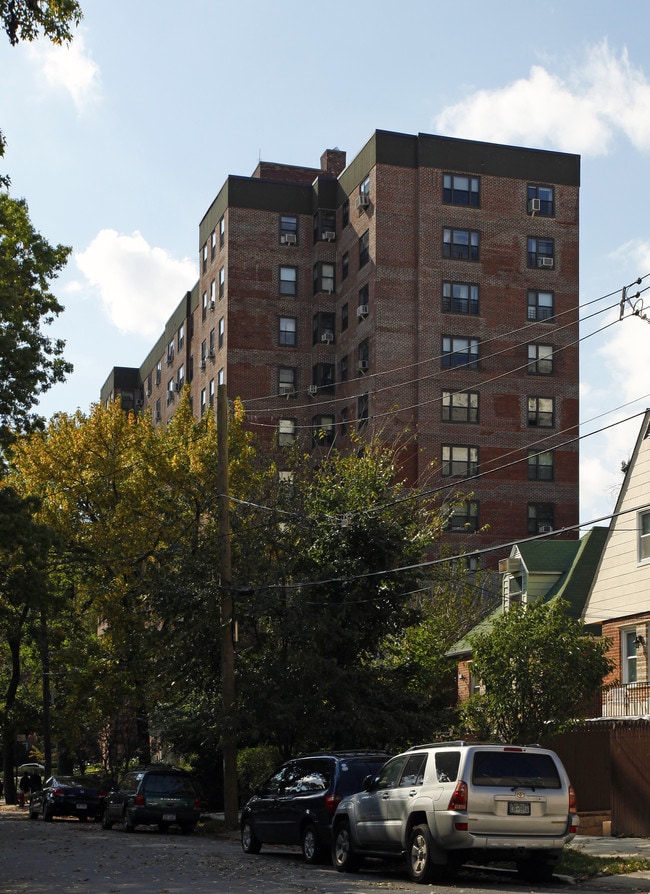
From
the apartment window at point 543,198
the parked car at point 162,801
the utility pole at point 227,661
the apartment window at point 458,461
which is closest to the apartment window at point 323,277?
the apartment window at point 543,198

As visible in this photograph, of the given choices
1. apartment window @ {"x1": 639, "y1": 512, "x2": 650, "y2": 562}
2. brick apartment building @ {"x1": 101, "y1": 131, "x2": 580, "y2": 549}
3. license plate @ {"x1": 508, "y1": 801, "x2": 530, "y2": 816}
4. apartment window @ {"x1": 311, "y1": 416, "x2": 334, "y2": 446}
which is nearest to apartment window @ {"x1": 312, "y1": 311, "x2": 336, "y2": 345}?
brick apartment building @ {"x1": 101, "y1": 131, "x2": 580, "y2": 549}

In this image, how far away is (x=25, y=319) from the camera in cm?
3362

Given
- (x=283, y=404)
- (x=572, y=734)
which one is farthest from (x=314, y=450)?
(x=572, y=734)

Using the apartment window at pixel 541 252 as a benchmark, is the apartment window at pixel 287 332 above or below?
below

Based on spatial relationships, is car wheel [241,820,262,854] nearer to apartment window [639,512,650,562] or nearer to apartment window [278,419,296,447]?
apartment window [639,512,650,562]

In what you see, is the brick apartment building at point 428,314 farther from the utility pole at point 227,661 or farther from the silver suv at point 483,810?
the silver suv at point 483,810

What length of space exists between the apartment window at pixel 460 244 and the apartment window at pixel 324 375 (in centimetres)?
925

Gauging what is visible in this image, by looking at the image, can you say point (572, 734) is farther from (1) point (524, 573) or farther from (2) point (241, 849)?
(1) point (524, 573)

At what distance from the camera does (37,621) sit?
48.0 metres

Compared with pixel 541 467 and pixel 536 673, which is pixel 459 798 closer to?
pixel 536 673

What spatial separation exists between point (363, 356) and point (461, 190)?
9981mm

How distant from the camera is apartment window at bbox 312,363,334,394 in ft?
230

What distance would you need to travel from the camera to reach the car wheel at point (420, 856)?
17.7 m

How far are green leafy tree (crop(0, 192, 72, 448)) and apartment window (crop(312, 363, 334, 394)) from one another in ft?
118
